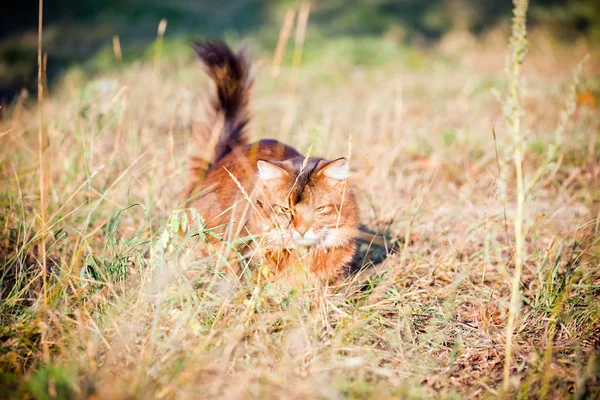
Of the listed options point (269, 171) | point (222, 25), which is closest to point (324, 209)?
point (269, 171)

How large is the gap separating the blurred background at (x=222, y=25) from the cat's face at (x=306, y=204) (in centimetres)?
466

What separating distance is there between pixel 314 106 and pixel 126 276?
3927mm

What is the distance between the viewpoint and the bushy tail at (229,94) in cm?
273

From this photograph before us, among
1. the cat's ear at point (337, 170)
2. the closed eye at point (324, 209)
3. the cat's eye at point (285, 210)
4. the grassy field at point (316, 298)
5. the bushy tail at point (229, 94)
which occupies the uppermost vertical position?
the bushy tail at point (229, 94)

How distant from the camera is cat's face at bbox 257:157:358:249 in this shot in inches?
82.4

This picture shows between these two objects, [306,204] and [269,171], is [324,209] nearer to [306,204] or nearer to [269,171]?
[306,204]

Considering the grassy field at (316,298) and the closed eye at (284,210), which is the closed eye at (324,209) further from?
the grassy field at (316,298)

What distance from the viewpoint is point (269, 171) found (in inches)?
85.7

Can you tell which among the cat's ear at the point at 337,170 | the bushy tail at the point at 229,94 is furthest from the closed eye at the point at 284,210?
the bushy tail at the point at 229,94

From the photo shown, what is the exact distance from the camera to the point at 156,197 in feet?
9.27

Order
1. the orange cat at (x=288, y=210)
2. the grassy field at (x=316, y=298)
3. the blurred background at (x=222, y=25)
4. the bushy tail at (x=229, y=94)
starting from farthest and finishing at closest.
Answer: the blurred background at (x=222, y=25) → the bushy tail at (x=229, y=94) → the orange cat at (x=288, y=210) → the grassy field at (x=316, y=298)

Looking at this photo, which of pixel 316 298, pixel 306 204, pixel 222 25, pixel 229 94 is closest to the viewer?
pixel 316 298

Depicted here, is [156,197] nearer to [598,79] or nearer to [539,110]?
[539,110]

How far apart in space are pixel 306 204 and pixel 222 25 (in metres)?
11.3
